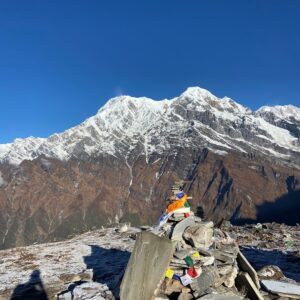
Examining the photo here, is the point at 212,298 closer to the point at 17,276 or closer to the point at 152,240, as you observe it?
the point at 152,240

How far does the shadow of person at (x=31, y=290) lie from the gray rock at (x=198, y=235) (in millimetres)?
8023

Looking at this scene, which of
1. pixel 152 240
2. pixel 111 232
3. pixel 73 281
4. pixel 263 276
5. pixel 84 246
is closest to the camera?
pixel 152 240

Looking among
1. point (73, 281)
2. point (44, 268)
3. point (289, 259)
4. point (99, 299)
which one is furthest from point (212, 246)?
point (44, 268)

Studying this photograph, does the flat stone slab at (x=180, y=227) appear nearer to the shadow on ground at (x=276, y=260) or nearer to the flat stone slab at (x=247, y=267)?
the flat stone slab at (x=247, y=267)

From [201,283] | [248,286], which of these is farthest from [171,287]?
[248,286]

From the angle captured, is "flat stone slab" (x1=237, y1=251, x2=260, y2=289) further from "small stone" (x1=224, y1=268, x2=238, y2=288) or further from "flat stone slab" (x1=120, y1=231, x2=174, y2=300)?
"flat stone slab" (x1=120, y1=231, x2=174, y2=300)

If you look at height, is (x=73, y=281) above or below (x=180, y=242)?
below

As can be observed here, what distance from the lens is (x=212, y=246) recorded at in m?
19.6

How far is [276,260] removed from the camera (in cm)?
2859

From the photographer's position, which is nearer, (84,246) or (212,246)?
(212,246)

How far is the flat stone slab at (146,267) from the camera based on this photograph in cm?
1750

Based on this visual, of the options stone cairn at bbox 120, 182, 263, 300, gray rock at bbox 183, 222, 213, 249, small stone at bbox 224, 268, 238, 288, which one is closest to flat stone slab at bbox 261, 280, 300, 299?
stone cairn at bbox 120, 182, 263, 300

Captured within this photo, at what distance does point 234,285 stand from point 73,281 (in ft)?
30.7

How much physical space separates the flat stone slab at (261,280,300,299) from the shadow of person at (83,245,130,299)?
6.59 m
